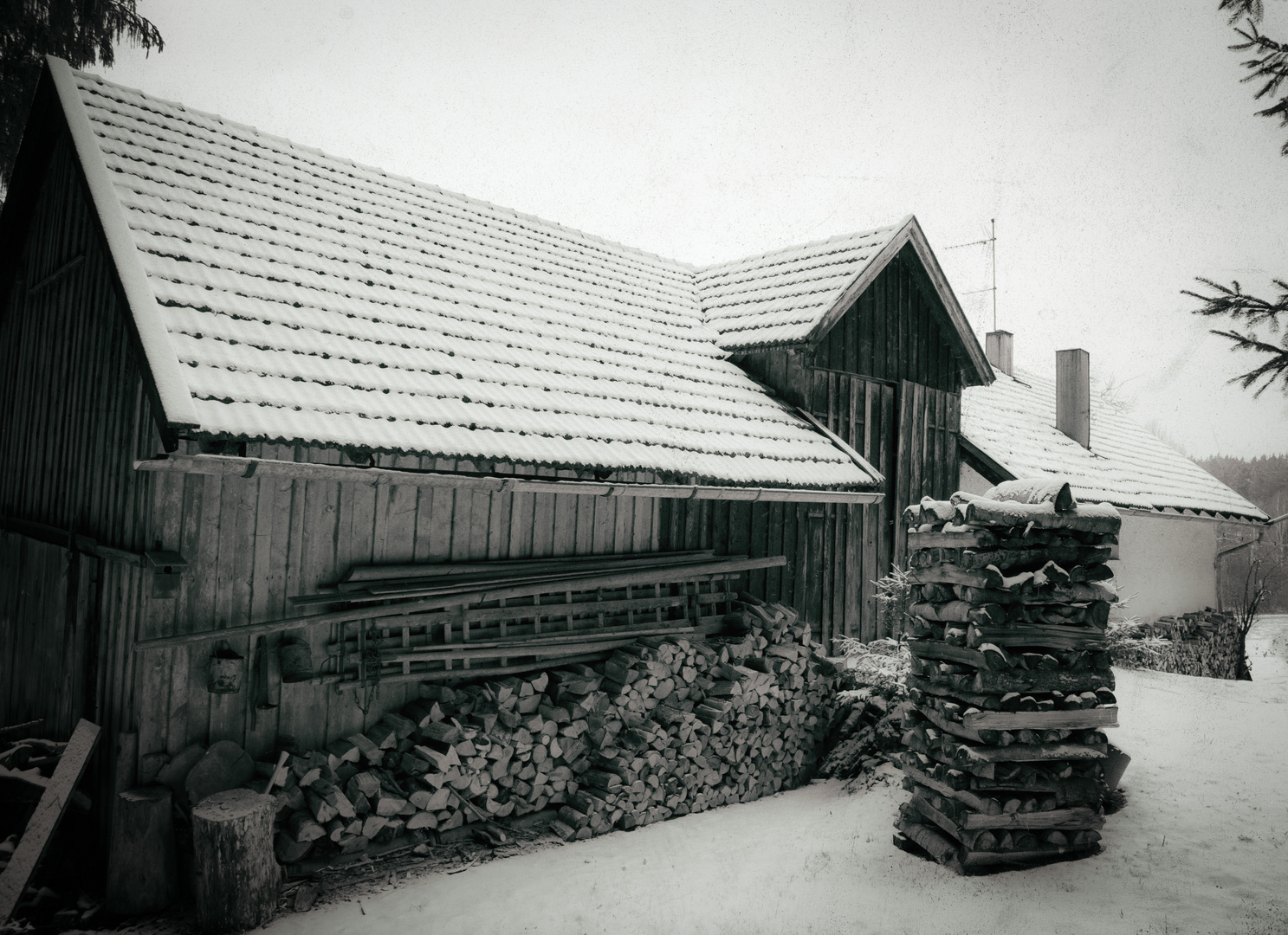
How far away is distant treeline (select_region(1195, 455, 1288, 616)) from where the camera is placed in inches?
940

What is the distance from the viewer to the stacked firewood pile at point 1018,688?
18.9 feet

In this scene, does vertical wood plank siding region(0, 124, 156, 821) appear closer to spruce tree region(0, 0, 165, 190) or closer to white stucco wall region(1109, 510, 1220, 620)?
spruce tree region(0, 0, 165, 190)

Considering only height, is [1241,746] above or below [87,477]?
below

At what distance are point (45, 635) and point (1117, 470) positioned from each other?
17.8 metres

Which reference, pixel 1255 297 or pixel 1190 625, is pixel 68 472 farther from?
pixel 1190 625

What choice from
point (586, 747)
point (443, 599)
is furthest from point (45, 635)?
point (586, 747)

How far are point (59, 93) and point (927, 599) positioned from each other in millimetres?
8653

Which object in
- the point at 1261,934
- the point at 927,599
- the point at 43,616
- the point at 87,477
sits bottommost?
the point at 1261,934

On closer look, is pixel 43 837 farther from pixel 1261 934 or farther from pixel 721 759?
pixel 1261 934

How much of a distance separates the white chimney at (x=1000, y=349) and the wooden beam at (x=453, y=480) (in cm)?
1259

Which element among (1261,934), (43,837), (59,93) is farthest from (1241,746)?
(59,93)

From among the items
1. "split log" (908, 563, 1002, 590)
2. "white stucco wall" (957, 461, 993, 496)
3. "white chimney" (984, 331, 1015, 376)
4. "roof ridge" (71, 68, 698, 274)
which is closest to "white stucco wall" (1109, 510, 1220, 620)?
"white stucco wall" (957, 461, 993, 496)

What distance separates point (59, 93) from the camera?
7234mm

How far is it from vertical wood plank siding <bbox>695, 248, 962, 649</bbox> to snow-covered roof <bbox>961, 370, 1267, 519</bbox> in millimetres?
2209
